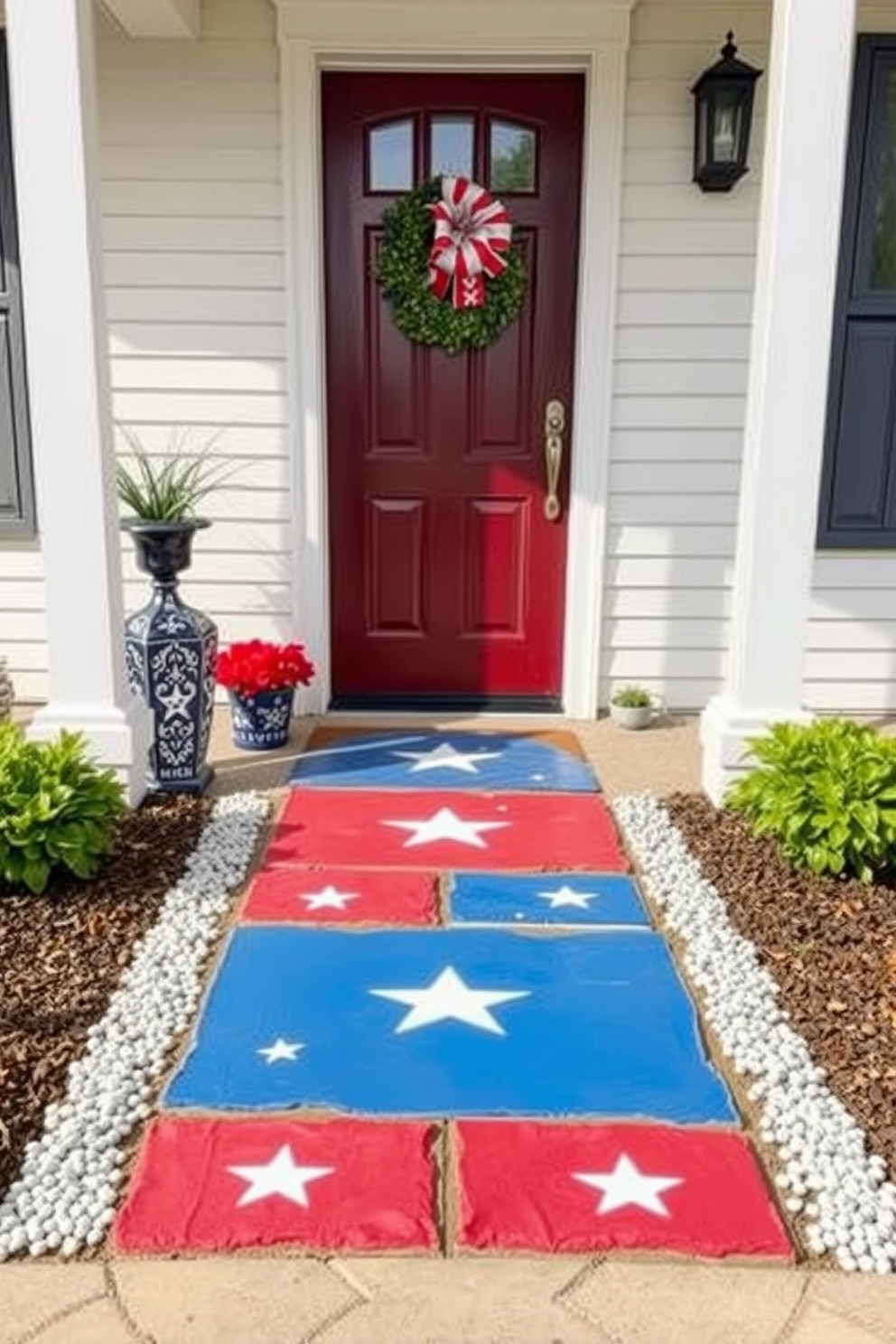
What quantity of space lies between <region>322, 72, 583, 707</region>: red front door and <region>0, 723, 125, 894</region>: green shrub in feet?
5.40

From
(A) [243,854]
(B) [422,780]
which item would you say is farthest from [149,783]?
(B) [422,780]

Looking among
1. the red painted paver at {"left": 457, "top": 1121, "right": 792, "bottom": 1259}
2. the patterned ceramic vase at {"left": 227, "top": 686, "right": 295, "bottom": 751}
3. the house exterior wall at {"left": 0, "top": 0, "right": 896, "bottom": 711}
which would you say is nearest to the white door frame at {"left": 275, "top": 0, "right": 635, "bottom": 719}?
the house exterior wall at {"left": 0, "top": 0, "right": 896, "bottom": 711}

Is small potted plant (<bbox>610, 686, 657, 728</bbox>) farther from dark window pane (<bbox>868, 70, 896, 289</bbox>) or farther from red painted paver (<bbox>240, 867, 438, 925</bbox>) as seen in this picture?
dark window pane (<bbox>868, 70, 896, 289</bbox>)

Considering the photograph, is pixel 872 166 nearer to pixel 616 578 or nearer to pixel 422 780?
pixel 616 578

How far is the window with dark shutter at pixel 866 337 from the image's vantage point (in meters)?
3.73

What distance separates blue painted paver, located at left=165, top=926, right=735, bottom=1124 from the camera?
1.92m

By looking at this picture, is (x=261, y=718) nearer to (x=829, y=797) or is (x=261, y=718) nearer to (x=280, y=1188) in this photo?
(x=829, y=797)

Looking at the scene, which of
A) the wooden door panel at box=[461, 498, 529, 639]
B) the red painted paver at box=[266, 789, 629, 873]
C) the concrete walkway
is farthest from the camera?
the wooden door panel at box=[461, 498, 529, 639]

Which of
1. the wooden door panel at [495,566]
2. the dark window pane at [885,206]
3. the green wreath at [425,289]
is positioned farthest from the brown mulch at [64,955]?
the dark window pane at [885,206]

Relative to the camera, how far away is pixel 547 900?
2707 mm

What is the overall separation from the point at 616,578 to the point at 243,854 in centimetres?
183

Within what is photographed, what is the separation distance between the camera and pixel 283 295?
12.9ft

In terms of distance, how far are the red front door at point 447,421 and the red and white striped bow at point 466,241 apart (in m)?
0.09

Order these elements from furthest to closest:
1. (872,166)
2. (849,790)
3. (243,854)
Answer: (872,166)
(243,854)
(849,790)
